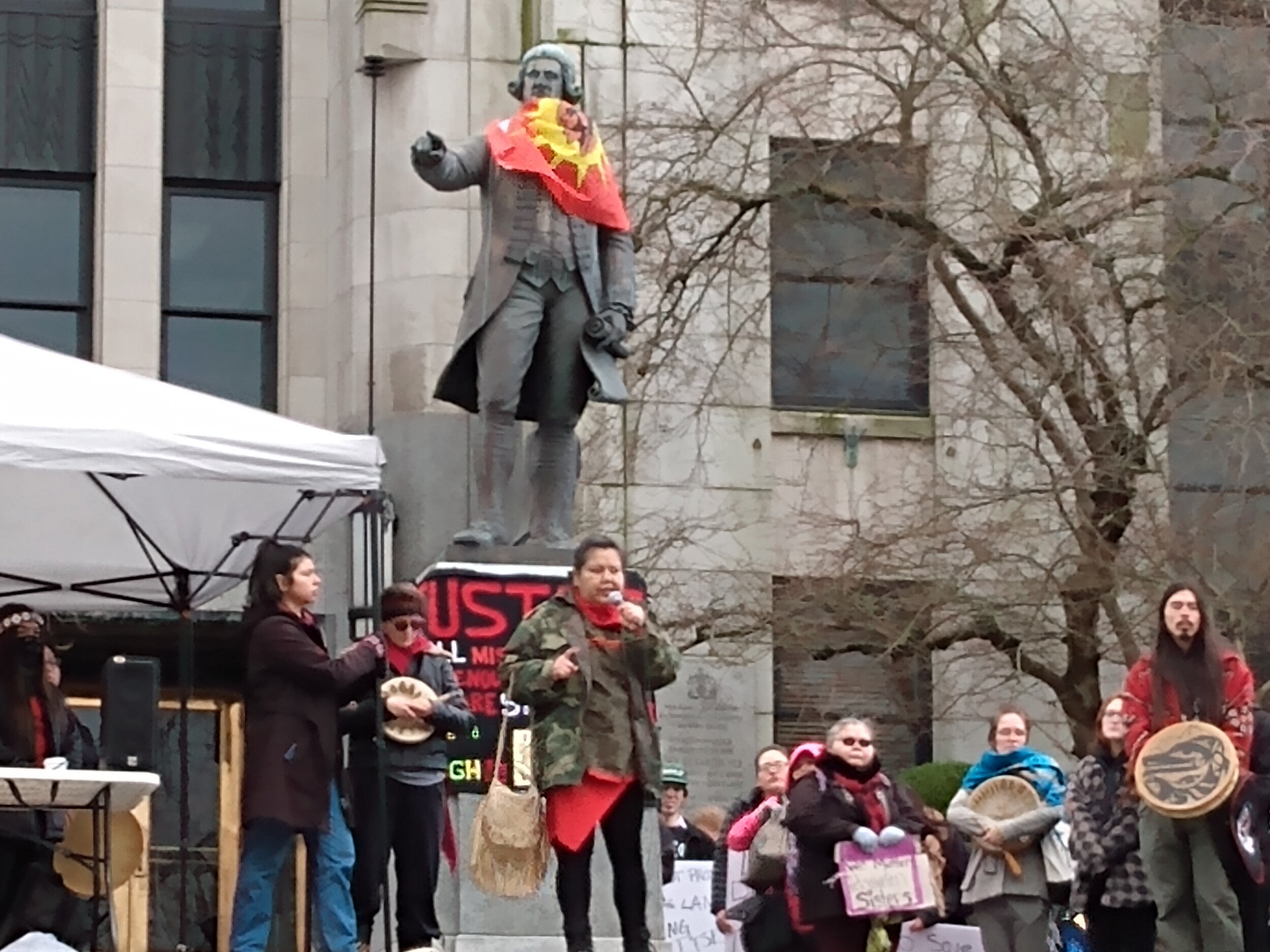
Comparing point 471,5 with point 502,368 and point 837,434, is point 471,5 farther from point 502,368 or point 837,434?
point 502,368

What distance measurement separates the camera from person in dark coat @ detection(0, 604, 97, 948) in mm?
13109

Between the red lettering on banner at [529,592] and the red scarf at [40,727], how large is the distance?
2.70 metres

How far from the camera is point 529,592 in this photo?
15.4m

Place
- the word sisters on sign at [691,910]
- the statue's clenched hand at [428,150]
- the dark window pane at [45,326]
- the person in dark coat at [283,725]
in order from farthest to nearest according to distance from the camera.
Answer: the dark window pane at [45,326], the word sisters on sign at [691,910], the statue's clenched hand at [428,150], the person in dark coat at [283,725]

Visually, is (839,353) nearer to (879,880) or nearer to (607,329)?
(607,329)

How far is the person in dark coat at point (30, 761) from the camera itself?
1311cm

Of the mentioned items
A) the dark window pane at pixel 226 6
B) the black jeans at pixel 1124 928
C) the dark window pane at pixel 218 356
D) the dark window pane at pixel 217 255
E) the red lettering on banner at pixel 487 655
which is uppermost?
the dark window pane at pixel 226 6

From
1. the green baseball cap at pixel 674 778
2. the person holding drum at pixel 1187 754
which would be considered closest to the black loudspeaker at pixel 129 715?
the person holding drum at pixel 1187 754

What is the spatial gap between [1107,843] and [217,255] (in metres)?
14.6

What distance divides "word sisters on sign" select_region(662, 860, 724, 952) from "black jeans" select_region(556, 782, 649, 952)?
4.70m

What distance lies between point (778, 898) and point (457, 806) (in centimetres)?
159

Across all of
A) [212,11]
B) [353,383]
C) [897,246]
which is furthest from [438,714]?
[212,11]

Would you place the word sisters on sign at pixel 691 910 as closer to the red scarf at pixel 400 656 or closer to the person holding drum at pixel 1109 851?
the person holding drum at pixel 1109 851

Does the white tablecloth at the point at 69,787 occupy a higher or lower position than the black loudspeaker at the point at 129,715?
lower
